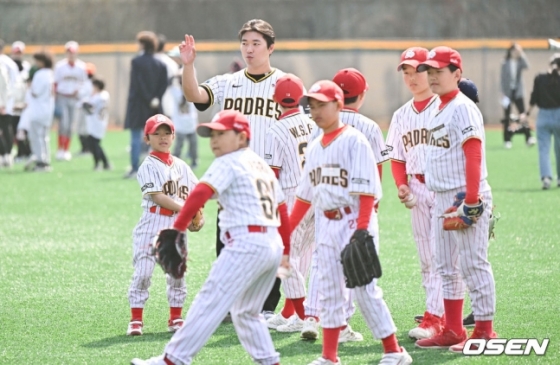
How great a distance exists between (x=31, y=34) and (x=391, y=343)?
28888mm

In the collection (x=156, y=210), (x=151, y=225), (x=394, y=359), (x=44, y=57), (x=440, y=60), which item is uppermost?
(x=44, y=57)

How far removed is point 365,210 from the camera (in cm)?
555

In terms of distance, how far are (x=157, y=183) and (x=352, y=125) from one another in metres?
1.49

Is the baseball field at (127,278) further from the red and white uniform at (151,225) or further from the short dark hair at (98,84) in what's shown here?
the short dark hair at (98,84)

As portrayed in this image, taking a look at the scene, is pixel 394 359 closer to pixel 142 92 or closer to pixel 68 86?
pixel 142 92

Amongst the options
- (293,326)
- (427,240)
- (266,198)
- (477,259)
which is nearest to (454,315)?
(477,259)

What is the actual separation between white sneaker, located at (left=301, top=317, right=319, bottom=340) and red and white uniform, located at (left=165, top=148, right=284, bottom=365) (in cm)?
127

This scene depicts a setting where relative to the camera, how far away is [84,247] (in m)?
10.5

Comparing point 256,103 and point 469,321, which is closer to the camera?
Result: point 256,103

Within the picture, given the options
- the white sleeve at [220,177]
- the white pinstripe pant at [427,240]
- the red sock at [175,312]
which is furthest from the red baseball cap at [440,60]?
the red sock at [175,312]

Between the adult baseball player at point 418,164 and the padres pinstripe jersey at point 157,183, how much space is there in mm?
1555

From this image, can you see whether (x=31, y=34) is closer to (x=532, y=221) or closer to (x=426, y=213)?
(x=532, y=221)

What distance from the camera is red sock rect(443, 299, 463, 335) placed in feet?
21.1

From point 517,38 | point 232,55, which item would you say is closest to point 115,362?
point 232,55
